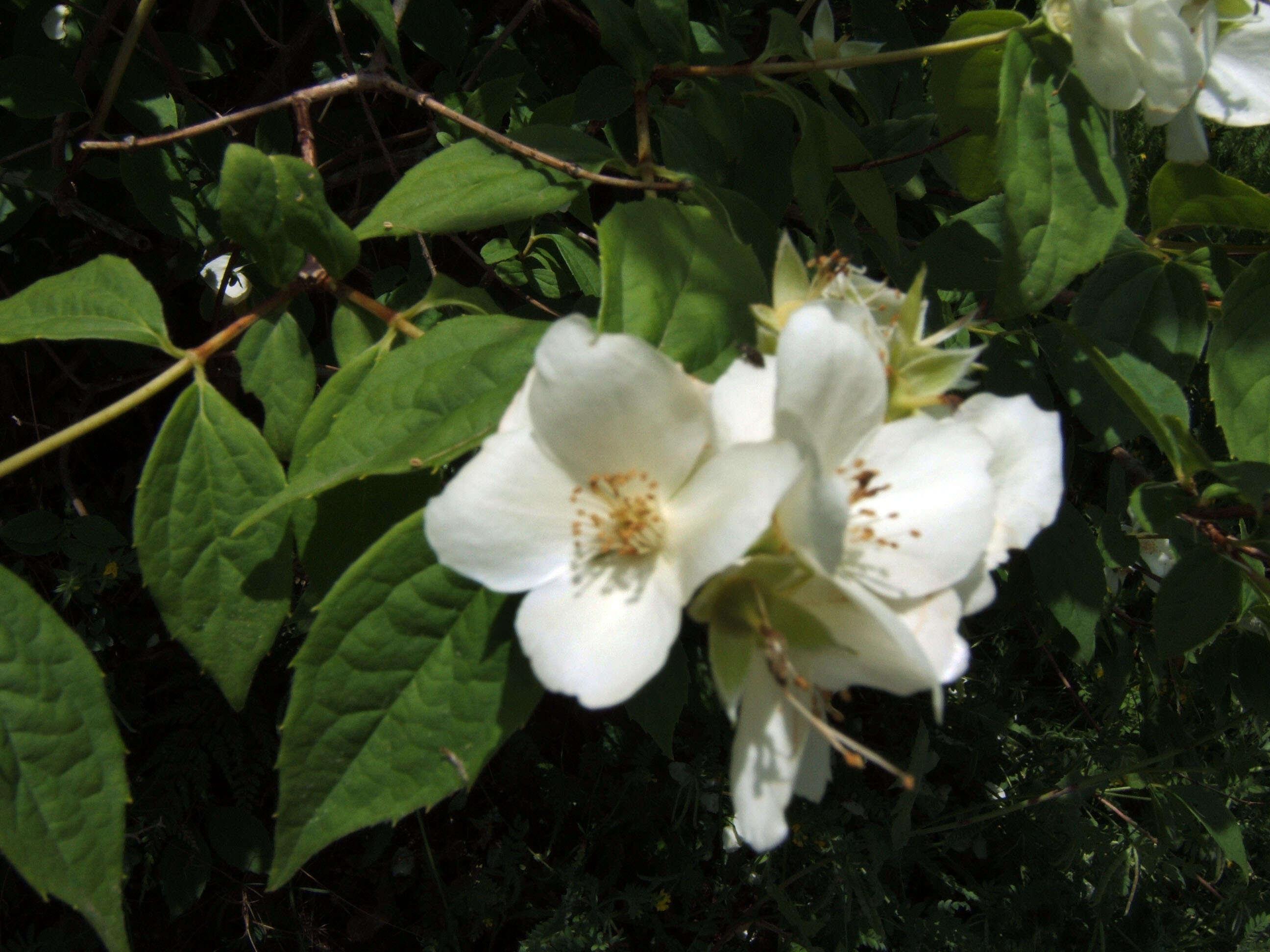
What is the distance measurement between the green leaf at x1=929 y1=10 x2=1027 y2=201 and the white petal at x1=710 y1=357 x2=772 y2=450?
710 mm

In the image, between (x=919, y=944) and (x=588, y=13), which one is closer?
(x=588, y=13)

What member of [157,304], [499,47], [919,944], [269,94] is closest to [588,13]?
[499,47]

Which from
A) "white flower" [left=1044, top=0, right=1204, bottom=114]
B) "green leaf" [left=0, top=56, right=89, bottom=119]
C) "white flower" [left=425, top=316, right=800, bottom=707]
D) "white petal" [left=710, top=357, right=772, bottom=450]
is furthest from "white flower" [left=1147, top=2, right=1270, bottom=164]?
"green leaf" [left=0, top=56, right=89, bottom=119]

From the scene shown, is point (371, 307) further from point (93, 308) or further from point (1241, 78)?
point (1241, 78)

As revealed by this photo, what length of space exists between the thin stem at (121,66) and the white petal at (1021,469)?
1529 mm

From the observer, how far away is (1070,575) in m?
1.86

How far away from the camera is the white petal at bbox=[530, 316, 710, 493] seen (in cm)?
83

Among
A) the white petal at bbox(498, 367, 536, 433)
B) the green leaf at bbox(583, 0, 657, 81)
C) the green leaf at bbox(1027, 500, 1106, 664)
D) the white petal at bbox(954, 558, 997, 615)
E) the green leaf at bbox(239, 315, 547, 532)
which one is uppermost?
the green leaf at bbox(583, 0, 657, 81)

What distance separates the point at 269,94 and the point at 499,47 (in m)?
0.67

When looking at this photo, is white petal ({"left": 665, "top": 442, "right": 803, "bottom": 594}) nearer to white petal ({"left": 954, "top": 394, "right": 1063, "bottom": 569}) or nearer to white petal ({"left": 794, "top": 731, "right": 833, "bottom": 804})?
white petal ({"left": 794, "top": 731, "right": 833, "bottom": 804})

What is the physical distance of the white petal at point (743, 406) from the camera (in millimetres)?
862

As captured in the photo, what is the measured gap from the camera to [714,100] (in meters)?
1.46

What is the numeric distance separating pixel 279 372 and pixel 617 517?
2.13 ft

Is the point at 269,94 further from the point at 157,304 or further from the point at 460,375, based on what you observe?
the point at 460,375
